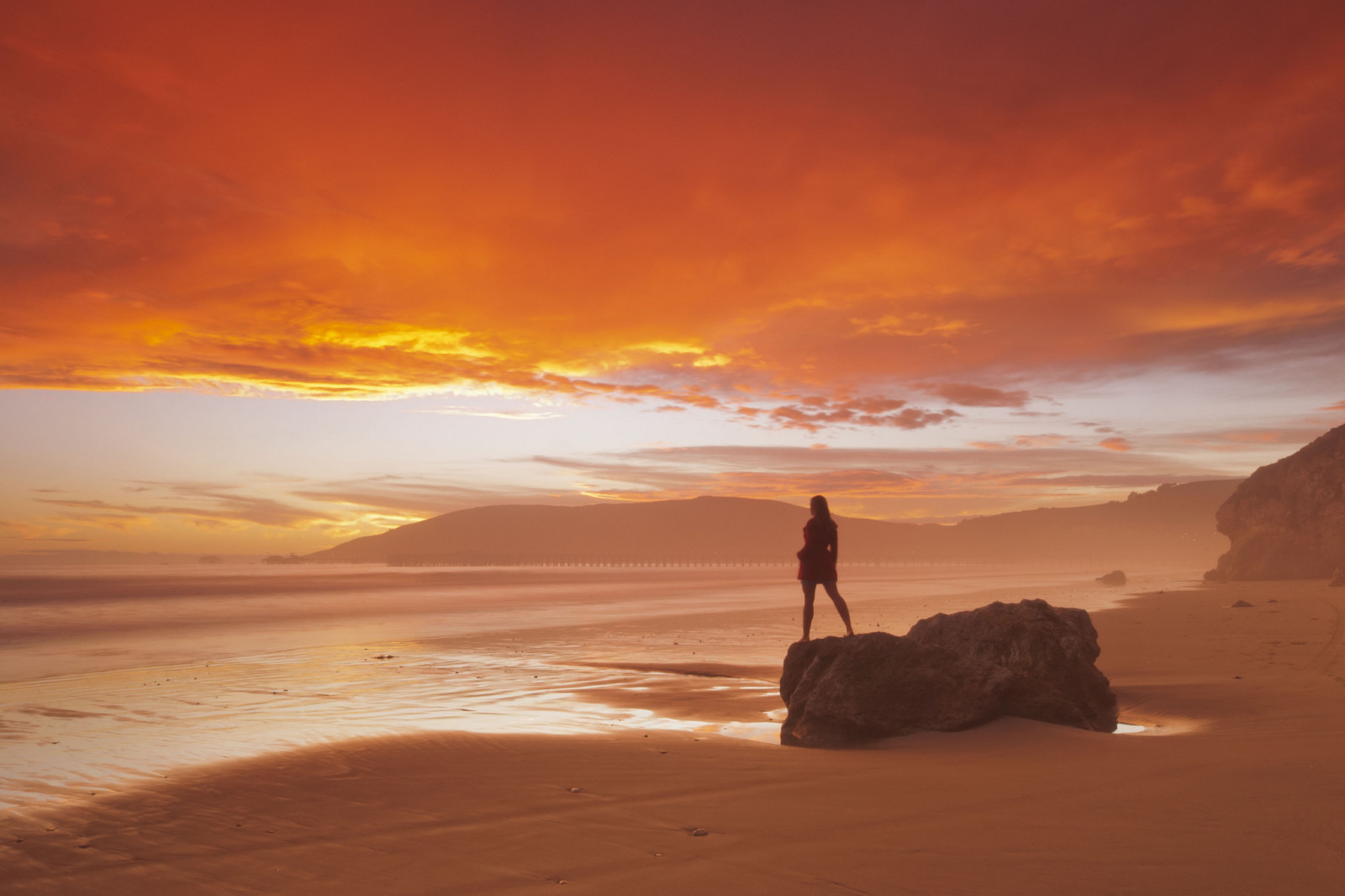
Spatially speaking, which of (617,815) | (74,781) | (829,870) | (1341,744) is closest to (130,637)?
(74,781)

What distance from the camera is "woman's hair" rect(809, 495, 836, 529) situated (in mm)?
10242

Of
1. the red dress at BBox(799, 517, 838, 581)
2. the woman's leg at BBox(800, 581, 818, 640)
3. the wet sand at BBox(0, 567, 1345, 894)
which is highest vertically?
the red dress at BBox(799, 517, 838, 581)

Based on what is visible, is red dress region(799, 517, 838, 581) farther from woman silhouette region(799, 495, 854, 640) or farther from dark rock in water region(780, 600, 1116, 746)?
dark rock in water region(780, 600, 1116, 746)

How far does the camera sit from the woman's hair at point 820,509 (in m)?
10.2

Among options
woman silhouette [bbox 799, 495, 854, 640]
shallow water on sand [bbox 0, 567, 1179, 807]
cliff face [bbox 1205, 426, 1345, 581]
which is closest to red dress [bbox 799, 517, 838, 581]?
woman silhouette [bbox 799, 495, 854, 640]

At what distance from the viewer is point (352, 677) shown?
13359mm

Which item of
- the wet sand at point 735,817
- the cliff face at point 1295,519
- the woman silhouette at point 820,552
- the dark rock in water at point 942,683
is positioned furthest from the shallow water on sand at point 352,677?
the cliff face at point 1295,519

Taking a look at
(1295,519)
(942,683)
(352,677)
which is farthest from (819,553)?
(1295,519)

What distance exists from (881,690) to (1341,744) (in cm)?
344

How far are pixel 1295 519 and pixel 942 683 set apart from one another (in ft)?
151

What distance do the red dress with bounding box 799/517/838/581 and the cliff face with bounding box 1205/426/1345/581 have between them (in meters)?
41.2

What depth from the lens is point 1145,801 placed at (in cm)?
482

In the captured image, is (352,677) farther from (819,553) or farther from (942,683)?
(942,683)

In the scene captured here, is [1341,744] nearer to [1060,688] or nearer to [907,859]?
[1060,688]
